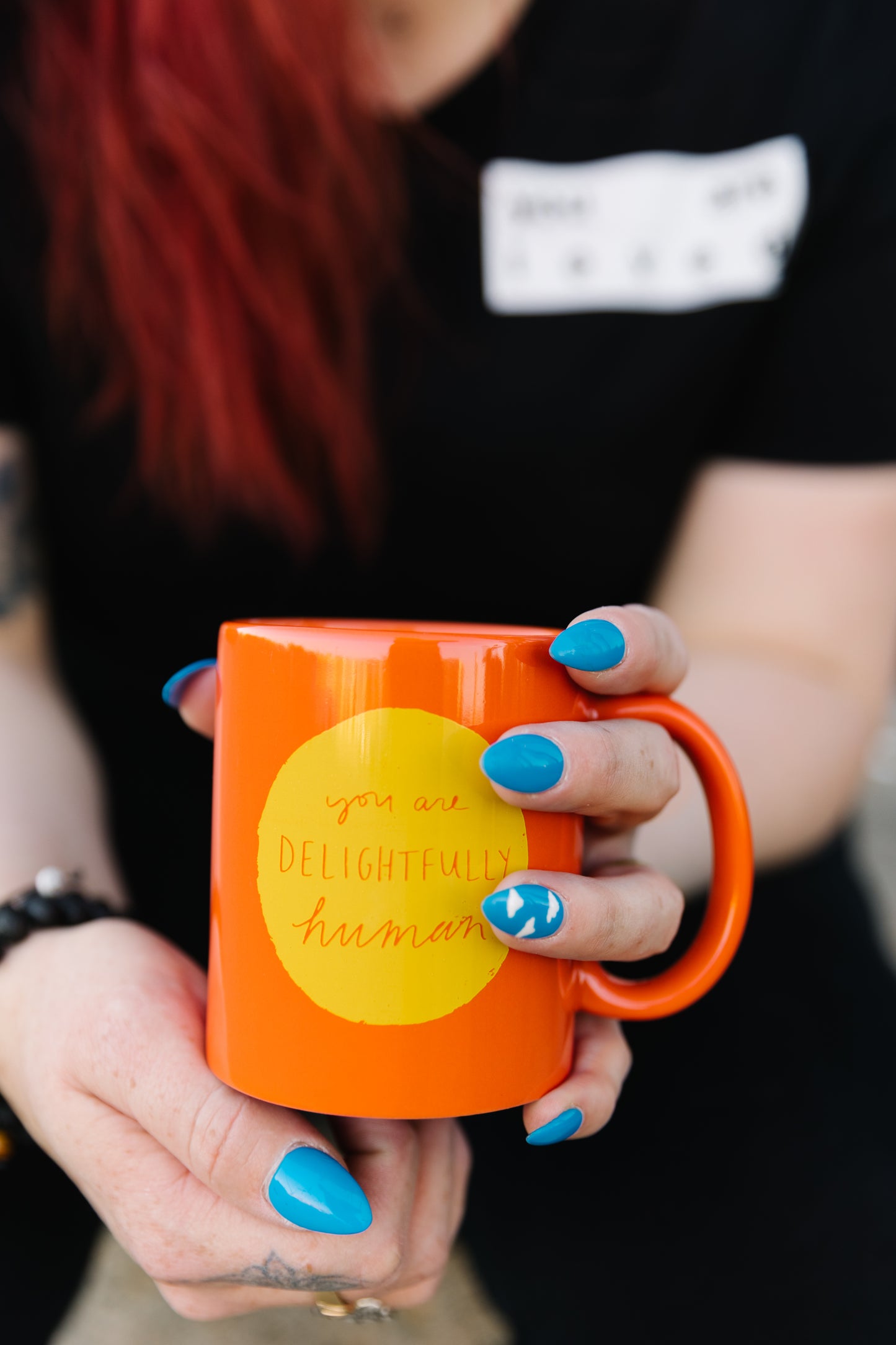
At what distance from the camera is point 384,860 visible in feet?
1.74

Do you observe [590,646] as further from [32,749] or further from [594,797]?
[32,749]

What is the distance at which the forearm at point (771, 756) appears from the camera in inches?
34.4

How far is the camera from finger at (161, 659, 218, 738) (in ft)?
2.24

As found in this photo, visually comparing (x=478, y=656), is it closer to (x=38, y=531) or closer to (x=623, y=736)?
(x=623, y=736)

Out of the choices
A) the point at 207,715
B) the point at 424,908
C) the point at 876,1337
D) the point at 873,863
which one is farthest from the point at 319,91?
the point at 873,863

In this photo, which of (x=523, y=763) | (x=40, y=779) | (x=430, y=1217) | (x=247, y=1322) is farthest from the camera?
(x=247, y=1322)

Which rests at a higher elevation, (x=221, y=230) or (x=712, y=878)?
(x=221, y=230)

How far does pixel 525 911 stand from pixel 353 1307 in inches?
12.8

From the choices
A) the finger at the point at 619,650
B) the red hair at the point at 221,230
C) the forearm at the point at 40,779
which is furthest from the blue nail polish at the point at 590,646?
the red hair at the point at 221,230

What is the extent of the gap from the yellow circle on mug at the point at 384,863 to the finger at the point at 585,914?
0.02 m

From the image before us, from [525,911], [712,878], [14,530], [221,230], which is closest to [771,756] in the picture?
[712,878]

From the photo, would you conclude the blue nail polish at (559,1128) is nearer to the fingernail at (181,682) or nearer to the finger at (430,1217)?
the finger at (430,1217)

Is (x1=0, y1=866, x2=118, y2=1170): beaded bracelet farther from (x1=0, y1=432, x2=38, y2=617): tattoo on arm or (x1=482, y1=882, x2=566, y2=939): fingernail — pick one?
(x1=0, y1=432, x2=38, y2=617): tattoo on arm

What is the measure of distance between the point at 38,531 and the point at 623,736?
0.88 m
